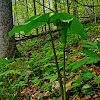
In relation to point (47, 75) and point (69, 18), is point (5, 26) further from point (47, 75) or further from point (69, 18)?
point (69, 18)

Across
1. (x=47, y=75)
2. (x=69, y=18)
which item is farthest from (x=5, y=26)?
(x=69, y=18)

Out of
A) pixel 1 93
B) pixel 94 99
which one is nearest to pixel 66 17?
pixel 94 99

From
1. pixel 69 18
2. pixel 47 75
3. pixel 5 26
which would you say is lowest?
pixel 47 75

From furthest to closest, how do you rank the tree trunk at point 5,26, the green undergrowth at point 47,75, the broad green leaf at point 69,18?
the tree trunk at point 5,26, the green undergrowth at point 47,75, the broad green leaf at point 69,18

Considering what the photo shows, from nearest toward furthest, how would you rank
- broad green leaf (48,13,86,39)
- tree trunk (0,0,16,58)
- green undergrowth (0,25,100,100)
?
broad green leaf (48,13,86,39) → green undergrowth (0,25,100,100) → tree trunk (0,0,16,58)

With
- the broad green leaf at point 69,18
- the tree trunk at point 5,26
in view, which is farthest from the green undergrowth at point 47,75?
the tree trunk at point 5,26

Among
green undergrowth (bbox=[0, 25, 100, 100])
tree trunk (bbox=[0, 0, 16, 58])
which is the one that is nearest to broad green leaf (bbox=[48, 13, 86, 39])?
green undergrowth (bbox=[0, 25, 100, 100])

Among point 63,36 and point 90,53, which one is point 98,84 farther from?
point 63,36

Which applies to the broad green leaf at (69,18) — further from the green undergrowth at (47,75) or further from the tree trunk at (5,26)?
the tree trunk at (5,26)

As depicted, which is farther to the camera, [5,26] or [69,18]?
[5,26]

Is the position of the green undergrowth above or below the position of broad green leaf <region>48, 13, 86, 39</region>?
below

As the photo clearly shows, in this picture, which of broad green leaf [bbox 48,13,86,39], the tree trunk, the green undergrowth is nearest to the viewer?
broad green leaf [bbox 48,13,86,39]

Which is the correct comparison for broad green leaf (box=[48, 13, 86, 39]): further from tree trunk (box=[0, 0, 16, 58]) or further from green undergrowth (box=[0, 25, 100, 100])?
tree trunk (box=[0, 0, 16, 58])

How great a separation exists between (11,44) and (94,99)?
3654 millimetres
